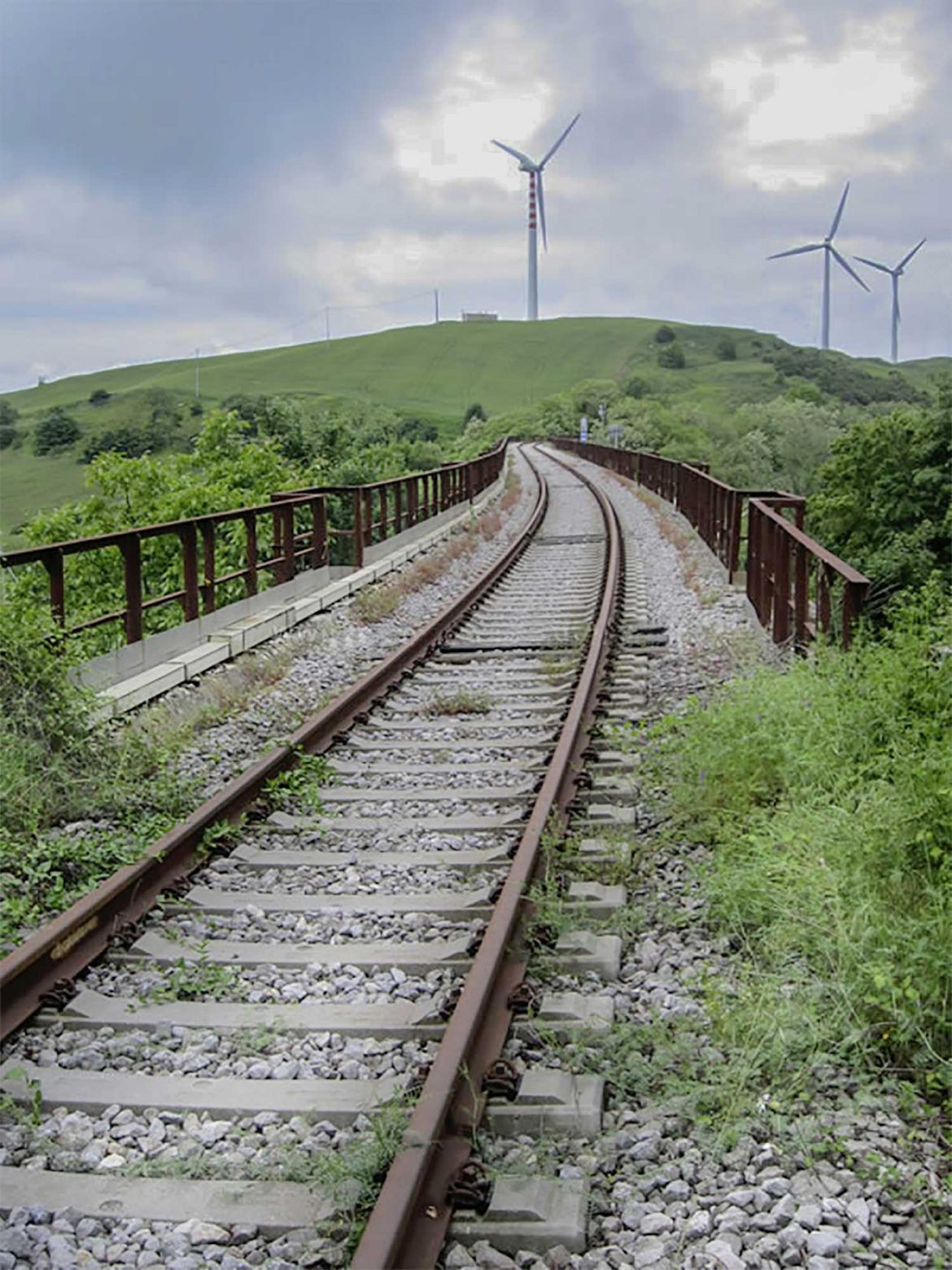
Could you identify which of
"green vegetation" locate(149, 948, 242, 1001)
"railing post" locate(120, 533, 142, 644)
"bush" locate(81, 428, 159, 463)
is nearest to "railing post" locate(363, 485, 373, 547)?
"railing post" locate(120, 533, 142, 644)

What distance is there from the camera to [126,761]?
24.7 feet

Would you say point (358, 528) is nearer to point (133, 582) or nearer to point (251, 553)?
point (251, 553)

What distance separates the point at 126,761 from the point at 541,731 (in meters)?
2.69

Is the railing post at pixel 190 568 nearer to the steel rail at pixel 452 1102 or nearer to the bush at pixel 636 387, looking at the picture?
the steel rail at pixel 452 1102

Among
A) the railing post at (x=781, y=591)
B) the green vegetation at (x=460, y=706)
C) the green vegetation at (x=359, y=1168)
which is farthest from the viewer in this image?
the railing post at (x=781, y=591)

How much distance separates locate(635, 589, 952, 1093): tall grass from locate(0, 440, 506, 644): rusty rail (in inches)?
164

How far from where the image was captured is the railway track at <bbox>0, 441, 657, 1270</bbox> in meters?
3.48

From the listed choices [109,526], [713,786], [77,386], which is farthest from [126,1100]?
[77,386]

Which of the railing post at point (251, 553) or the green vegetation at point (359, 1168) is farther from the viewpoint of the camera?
the railing post at point (251, 553)

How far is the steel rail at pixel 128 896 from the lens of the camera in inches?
189

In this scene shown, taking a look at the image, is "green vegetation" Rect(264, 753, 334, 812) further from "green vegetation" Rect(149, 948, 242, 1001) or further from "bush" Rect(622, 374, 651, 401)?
"bush" Rect(622, 374, 651, 401)

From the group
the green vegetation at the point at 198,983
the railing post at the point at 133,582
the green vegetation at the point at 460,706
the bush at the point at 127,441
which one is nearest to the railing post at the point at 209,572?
the railing post at the point at 133,582

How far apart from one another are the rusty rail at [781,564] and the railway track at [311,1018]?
1.97m

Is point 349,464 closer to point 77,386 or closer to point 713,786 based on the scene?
point 713,786
